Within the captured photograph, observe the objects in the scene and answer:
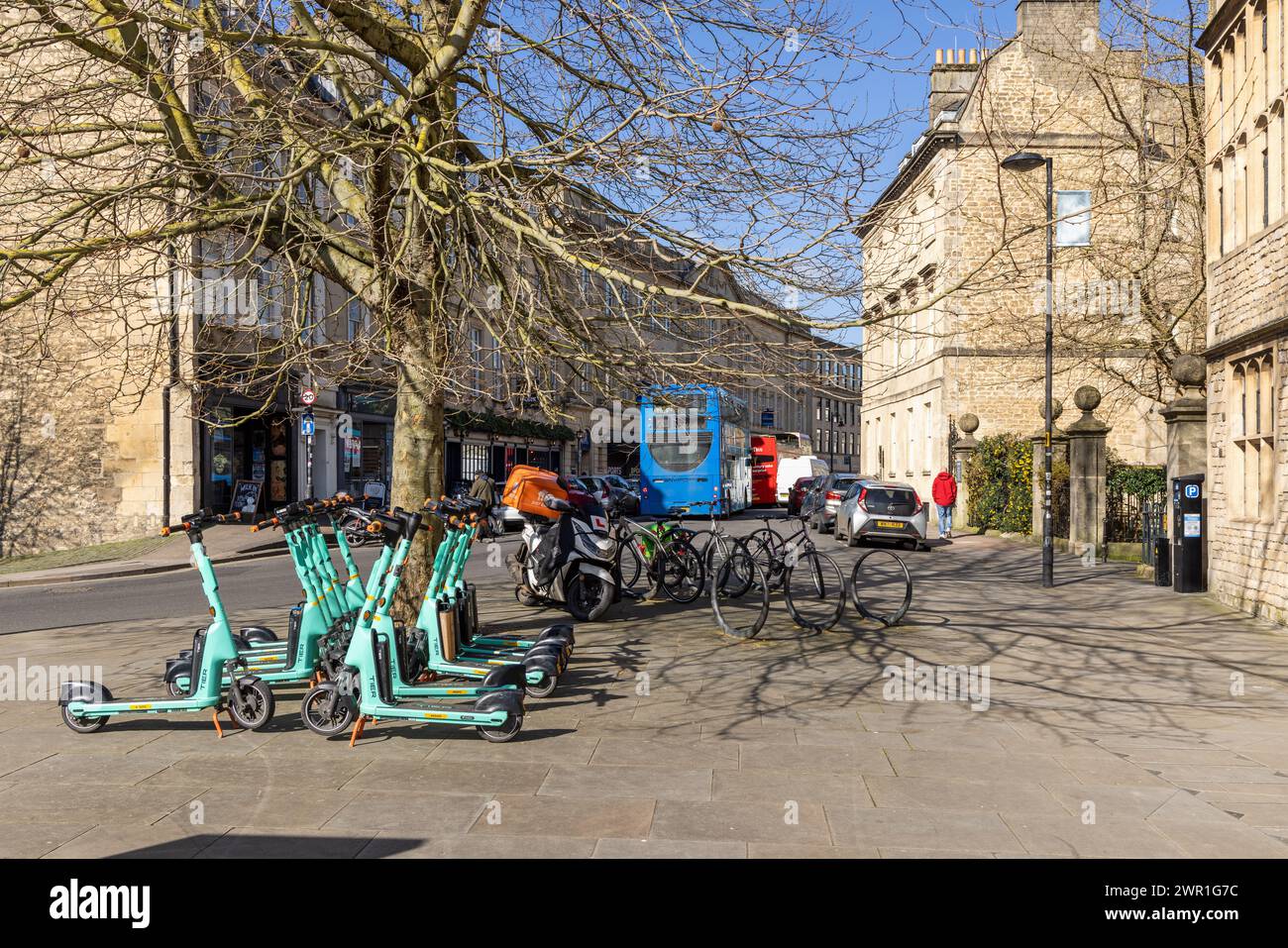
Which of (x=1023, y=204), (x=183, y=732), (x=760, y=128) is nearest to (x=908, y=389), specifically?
(x=1023, y=204)

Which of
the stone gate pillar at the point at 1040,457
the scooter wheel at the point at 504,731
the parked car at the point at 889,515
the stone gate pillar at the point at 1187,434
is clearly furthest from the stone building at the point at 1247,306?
the parked car at the point at 889,515

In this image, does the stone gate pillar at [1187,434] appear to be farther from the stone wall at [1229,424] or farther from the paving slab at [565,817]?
the paving slab at [565,817]

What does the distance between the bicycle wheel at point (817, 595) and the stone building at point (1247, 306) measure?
4744 mm

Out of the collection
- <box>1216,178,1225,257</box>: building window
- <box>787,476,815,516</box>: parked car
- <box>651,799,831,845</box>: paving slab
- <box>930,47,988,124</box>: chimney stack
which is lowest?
<box>651,799,831,845</box>: paving slab

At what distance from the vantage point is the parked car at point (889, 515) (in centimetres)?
2333

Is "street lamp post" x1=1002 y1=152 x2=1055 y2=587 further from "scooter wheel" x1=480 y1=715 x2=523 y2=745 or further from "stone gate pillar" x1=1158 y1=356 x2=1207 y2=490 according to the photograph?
"scooter wheel" x1=480 y1=715 x2=523 y2=745

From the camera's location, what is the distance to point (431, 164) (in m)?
8.23

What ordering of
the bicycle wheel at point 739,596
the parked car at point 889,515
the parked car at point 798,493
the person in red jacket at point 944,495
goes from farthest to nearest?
the parked car at point 798,493 < the person in red jacket at point 944,495 < the parked car at point 889,515 < the bicycle wheel at point 739,596

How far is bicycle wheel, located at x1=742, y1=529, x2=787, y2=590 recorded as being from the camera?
1157cm

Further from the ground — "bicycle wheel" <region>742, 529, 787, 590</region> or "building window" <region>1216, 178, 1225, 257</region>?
"building window" <region>1216, 178, 1225, 257</region>

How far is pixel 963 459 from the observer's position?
30.7 meters

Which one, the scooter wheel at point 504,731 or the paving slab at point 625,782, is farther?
the scooter wheel at point 504,731

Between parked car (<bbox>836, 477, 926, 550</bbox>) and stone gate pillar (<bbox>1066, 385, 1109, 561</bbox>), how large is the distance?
3373 millimetres

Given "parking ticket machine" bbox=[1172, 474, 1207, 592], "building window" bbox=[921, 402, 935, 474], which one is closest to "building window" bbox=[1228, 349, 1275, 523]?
"parking ticket machine" bbox=[1172, 474, 1207, 592]
